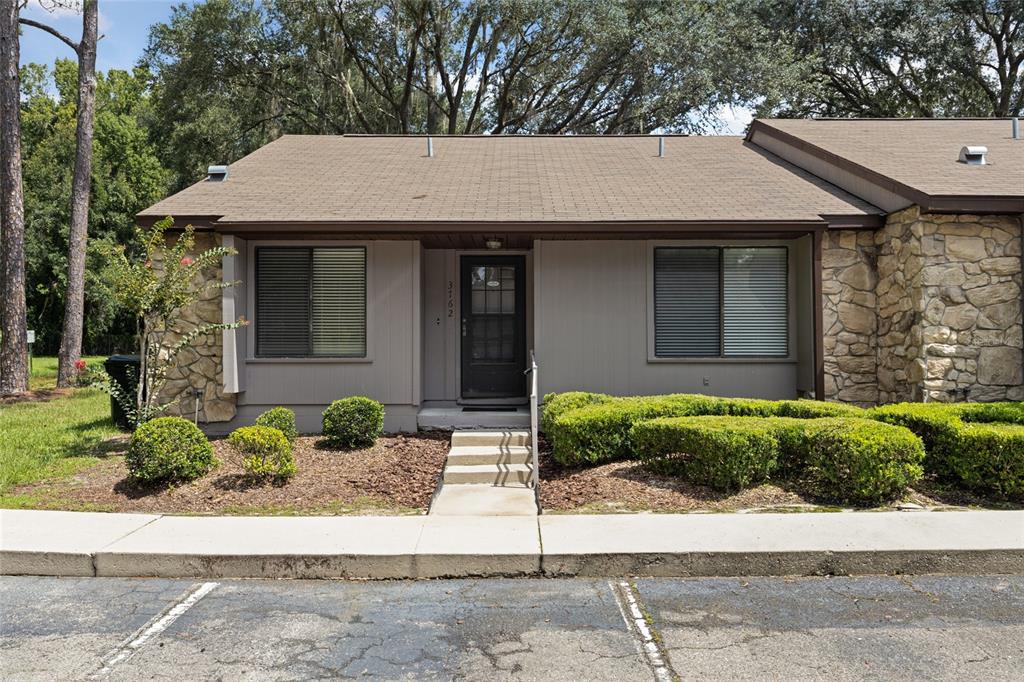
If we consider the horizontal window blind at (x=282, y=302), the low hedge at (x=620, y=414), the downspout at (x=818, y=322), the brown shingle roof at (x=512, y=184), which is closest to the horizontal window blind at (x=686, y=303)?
the brown shingle roof at (x=512, y=184)

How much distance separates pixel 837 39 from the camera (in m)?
22.8

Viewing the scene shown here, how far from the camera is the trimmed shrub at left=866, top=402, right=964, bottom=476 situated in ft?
20.6

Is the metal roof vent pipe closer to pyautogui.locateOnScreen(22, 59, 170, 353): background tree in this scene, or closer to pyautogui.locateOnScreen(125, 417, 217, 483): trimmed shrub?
pyautogui.locateOnScreen(125, 417, 217, 483): trimmed shrub

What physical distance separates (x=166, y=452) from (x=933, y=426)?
6793mm

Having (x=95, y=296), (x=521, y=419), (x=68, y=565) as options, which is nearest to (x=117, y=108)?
(x=95, y=296)

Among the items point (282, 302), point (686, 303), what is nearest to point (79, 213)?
point (282, 302)

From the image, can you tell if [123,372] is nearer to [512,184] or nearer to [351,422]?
[351,422]

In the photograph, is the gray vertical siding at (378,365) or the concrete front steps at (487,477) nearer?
the concrete front steps at (487,477)

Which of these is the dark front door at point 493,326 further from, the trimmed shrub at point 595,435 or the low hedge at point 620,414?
the trimmed shrub at point 595,435

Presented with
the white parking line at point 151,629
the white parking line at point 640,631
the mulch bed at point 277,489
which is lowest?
the white parking line at point 640,631

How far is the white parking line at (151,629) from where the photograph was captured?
343cm

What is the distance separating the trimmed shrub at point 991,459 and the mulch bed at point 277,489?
4.56m

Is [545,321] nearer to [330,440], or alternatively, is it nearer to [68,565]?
[330,440]

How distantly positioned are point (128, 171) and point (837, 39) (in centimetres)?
2536
